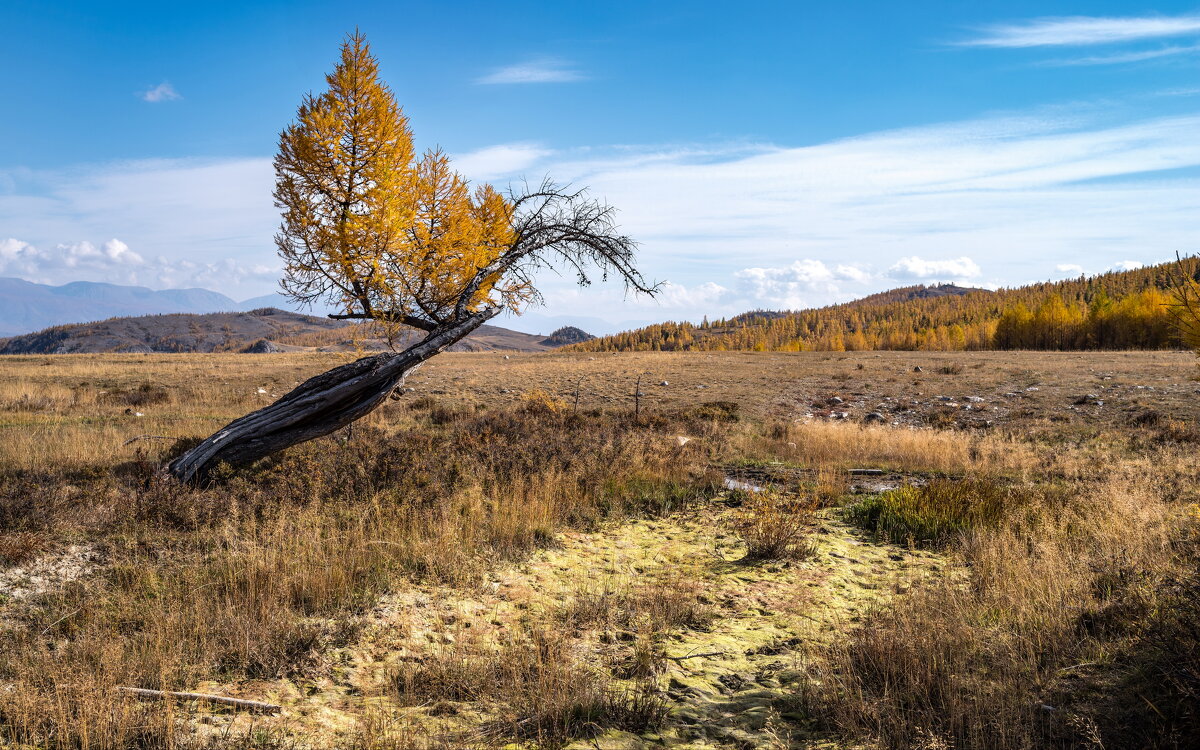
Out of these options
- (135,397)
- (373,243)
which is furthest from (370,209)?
(135,397)

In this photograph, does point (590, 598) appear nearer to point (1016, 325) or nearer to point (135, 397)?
point (135, 397)

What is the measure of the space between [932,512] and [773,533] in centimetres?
311

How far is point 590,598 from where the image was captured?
246 inches

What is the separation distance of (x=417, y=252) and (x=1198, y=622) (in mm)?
11564

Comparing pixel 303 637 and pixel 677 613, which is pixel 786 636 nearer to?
pixel 677 613

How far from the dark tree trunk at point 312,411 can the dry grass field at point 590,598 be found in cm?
58

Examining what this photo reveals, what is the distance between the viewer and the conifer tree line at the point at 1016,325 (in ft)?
281

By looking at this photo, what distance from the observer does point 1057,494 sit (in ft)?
33.1

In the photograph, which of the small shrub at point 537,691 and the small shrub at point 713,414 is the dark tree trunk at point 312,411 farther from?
the small shrub at point 713,414

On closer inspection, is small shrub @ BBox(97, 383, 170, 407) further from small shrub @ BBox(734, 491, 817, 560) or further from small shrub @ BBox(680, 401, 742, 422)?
small shrub @ BBox(734, 491, 817, 560)

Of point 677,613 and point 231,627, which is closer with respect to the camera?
point 231,627

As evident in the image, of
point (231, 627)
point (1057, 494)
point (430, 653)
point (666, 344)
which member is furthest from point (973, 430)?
point (666, 344)

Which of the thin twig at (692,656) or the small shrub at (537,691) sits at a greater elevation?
the small shrub at (537,691)

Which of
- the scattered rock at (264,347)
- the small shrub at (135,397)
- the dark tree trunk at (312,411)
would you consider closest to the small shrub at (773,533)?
the dark tree trunk at (312,411)
